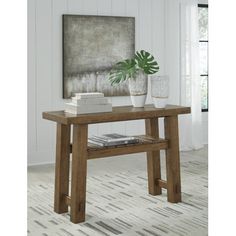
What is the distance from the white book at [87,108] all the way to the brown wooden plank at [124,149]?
29 cm

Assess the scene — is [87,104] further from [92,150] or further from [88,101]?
[92,150]

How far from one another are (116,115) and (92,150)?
1.05 feet

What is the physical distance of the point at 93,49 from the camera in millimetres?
5961

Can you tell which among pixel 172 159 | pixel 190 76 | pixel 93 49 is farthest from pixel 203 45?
pixel 172 159

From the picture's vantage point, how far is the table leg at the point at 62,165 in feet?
11.8

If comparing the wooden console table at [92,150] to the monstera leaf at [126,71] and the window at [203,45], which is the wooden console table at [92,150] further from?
the window at [203,45]

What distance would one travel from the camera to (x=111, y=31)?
608 centimetres

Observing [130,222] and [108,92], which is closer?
[130,222]

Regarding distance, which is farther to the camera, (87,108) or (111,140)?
(111,140)

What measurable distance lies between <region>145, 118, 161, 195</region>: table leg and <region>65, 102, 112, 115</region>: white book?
63 centimetres

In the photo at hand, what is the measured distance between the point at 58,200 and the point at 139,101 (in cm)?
106
